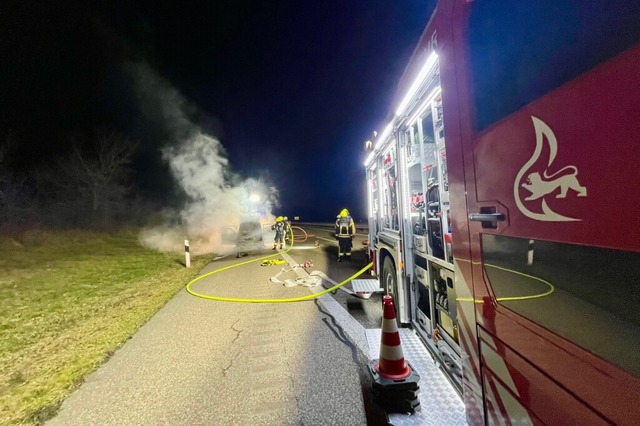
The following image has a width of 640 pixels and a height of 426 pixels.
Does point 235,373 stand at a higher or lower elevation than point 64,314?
lower

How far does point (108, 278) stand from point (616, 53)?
11.3m

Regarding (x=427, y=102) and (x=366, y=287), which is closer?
(x=427, y=102)

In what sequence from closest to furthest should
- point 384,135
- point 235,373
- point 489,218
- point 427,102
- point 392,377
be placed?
point 489,218
point 392,377
point 427,102
point 235,373
point 384,135

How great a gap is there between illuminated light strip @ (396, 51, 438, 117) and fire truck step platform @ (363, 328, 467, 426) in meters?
2.74

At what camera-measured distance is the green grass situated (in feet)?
10.4

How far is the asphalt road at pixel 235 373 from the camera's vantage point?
265cm

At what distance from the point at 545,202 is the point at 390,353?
213 centimetres

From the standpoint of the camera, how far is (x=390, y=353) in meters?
2.72

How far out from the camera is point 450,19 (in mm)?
1799

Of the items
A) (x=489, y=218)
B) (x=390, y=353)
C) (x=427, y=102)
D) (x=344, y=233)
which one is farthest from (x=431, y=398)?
(x=344, y=233)

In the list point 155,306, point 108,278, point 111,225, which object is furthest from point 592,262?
point 111,225

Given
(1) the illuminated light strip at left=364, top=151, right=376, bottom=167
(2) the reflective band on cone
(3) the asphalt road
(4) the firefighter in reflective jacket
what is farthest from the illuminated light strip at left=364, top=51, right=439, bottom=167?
(4) the firefighter in reflective jacket

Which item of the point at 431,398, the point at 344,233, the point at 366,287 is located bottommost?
the point at 431,398

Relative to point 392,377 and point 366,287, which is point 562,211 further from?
point 366,287
